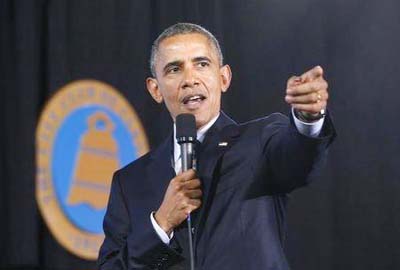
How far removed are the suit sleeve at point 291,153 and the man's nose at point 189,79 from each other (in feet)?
0.73

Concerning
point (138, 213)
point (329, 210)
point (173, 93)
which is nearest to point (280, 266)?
point (138, 213)

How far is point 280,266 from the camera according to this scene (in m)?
1.46

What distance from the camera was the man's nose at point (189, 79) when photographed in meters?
1.67

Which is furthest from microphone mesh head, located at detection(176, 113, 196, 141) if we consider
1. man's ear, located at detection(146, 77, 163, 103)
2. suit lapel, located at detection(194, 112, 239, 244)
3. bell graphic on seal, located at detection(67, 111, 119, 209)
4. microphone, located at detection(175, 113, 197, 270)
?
bell graphic on seal, located at detection(67, 111, 119, 209)

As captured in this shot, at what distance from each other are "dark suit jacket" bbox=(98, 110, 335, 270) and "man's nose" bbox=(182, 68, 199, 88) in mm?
127

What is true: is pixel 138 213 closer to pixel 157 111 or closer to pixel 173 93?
pixel 173 93

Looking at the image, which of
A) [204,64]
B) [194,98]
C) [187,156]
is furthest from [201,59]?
[187,156]

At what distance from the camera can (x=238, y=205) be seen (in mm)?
1516

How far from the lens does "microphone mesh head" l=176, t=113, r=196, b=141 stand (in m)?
1.41

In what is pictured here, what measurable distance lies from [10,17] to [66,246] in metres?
1.00

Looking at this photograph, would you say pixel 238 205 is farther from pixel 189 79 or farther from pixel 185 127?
pixel 189 79

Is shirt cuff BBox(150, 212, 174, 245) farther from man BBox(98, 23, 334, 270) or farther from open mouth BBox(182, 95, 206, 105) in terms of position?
open mouth BBox(182, 95, 206, 105)

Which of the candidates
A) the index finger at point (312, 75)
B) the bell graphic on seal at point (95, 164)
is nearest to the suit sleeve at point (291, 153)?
the index finger at point (312, 75)

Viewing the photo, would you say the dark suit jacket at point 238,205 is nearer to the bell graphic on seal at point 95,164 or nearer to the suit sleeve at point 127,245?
the suit sleeve at point 127,245
